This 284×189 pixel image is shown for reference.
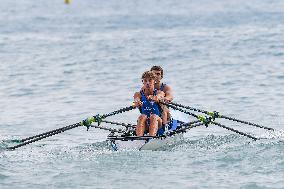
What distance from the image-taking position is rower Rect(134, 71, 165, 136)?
1956cm

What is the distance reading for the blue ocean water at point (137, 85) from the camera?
17.6m

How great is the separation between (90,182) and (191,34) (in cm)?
3543

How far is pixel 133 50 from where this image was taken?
149 feet

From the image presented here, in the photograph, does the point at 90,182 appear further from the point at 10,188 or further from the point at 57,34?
the point at 57,34

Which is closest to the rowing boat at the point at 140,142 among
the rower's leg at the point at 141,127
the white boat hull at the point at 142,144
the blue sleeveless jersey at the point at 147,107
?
the white boat hull at the point at 142,144

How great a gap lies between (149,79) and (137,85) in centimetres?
1449

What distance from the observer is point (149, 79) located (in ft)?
64.2

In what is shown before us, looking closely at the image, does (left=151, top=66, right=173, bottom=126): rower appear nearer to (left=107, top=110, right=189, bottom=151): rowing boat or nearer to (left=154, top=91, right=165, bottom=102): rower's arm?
(left=154, top=91, right=165, bottom=102): rower's arm

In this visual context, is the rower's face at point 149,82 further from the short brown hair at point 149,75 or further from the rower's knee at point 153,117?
the rower's knee at point 153,117

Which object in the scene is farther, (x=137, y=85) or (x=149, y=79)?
(x=137, y=85)

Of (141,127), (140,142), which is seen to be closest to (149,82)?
(141,127)

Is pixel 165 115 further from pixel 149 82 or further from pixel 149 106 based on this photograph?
pixel 149 82

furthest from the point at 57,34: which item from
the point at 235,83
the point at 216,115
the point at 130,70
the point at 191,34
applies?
the point at 216,115

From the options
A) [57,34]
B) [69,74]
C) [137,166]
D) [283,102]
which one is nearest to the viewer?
[137,166]
